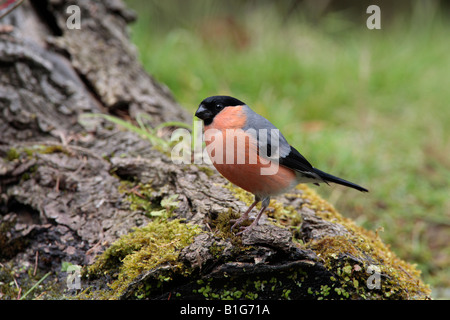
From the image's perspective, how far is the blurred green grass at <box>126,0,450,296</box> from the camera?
5.04 m

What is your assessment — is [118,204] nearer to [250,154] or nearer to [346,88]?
[250,154]

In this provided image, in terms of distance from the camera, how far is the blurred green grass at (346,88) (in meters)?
5.04

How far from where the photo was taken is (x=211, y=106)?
3.03m

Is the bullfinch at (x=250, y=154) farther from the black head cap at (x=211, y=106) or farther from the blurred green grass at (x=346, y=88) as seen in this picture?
the blurred green grass at (x=346, y=88)

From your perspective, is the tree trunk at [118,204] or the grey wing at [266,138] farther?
the grey wing at [266,138]

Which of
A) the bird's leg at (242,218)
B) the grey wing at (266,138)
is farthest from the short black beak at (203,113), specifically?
the bird's leg at (242,218)

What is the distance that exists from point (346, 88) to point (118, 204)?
4338 mm

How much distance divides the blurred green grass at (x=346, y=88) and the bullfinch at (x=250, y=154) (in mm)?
1596

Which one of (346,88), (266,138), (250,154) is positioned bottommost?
(250,154)

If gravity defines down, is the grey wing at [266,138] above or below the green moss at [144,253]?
above

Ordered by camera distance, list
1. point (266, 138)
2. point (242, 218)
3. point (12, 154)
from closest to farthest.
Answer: point (242, 218) → point (266, 138) → point (12, 154)

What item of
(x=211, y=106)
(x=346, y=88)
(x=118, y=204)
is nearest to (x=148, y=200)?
(x=118, y=204)

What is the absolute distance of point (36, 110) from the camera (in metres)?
3.95

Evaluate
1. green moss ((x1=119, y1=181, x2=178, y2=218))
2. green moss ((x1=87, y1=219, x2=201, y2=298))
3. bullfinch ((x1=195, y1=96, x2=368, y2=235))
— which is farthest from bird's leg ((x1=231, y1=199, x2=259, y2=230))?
green moss ((x1=119, y1=181, x2=178, y2=218))
